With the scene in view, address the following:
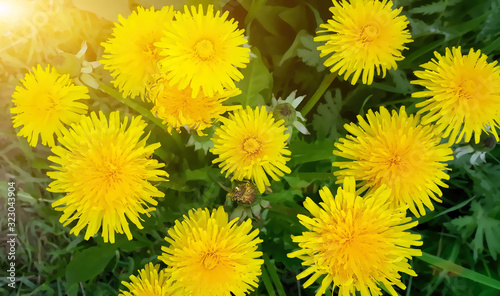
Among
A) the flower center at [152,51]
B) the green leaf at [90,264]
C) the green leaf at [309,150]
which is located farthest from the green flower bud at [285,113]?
the green leaf at [90,264]

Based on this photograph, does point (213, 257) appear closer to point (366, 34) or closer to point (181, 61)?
point (181, 61)

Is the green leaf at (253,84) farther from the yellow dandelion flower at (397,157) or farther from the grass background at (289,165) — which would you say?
the yellow dandelion flower at (397,157)

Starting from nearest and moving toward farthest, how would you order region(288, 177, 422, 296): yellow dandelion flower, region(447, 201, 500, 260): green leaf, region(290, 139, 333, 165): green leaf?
1. region(288, 177, 422, 296): yellow dandelion flower
2. region(290, 139, 333, 165): green leaf
3. region(447, 201, 500, 260): green leaf

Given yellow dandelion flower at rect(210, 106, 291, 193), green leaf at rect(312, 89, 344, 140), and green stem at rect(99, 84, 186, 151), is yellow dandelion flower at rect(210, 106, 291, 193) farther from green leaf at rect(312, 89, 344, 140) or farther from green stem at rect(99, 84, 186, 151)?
green leaf at rect(312, 89, 344, 140)

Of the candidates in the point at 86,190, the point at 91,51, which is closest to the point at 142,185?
the point at 86,190

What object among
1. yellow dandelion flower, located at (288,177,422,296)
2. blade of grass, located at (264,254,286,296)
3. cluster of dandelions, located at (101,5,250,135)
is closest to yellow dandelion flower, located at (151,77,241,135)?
cluster of dandelions, located at (101,5,250,135)

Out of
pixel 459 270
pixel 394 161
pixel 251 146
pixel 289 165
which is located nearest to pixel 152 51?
pixel 251 146
